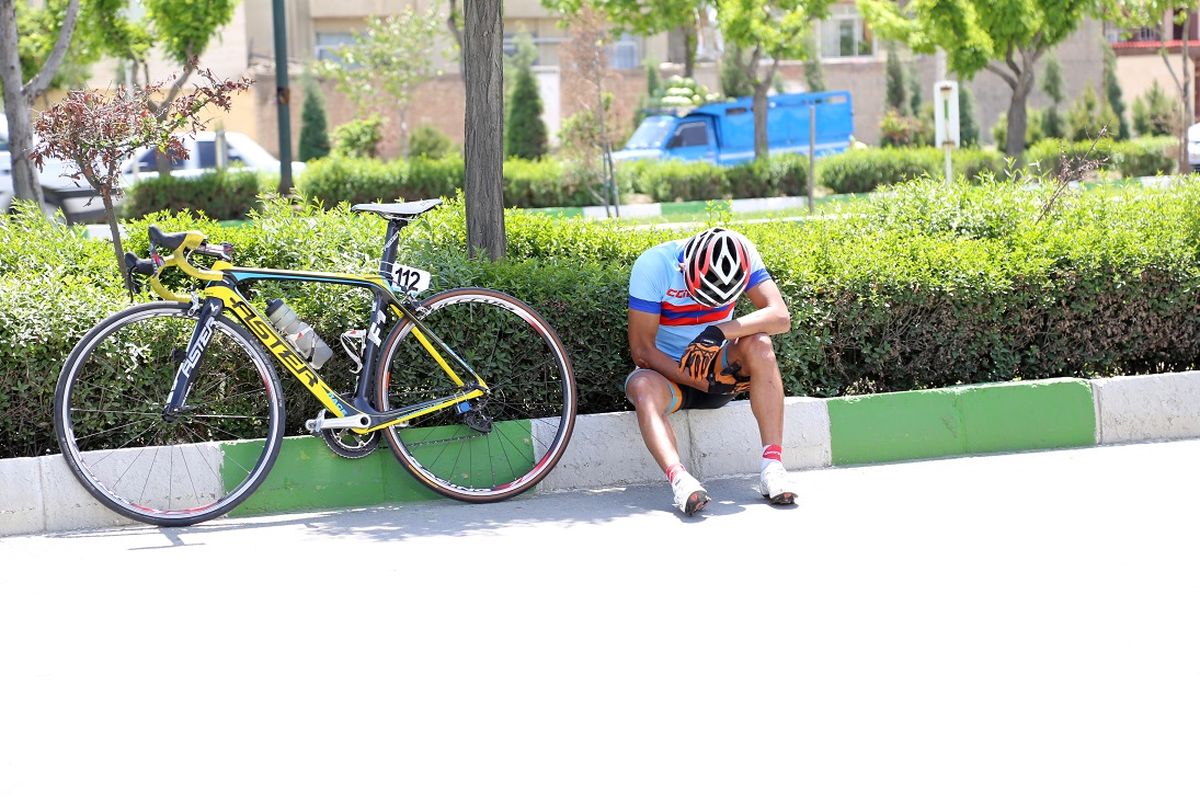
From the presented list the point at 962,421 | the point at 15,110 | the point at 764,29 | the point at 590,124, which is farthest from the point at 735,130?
the point at 962,421

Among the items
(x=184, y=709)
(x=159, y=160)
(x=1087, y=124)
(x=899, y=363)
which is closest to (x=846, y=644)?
(x=184, y=709)

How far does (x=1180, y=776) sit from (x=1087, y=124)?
3862 cm

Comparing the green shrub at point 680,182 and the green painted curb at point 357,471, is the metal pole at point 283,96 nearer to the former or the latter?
the green shrub at point 680,182

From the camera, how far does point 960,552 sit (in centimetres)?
600

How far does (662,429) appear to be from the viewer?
698 cm

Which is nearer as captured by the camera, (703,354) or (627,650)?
(627,650)

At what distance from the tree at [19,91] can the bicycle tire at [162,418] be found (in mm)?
7367

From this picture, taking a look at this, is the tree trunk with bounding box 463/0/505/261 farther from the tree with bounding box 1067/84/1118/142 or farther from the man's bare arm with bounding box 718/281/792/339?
the tree with bounding box 1067/84/1118/142

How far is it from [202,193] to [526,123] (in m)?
12.9

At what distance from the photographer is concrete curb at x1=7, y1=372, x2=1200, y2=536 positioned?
696 centimetres

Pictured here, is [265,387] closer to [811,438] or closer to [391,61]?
[811,438]

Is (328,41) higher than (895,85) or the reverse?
higher

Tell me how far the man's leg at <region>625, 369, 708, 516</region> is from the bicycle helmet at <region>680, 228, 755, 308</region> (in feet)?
1.37

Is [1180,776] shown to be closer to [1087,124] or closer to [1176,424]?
[1176,424]
